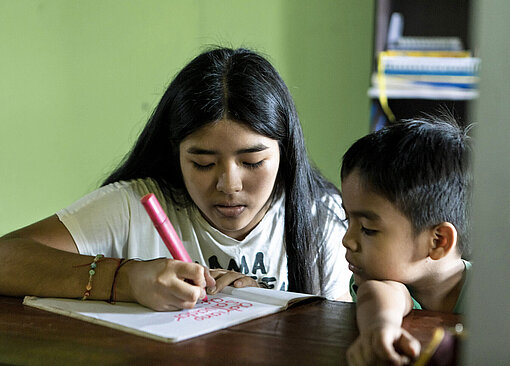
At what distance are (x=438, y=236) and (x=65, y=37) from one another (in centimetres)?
175

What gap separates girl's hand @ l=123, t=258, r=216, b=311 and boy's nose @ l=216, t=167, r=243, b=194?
25cm

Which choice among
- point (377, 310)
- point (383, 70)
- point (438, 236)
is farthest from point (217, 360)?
point (383, 70)

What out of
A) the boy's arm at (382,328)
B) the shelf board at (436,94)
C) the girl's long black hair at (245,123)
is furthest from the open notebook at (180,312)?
the shelf board at (436,94)

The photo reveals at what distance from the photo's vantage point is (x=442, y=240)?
3.12 feet

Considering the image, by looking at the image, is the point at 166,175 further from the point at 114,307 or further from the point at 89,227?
the point at 114,307

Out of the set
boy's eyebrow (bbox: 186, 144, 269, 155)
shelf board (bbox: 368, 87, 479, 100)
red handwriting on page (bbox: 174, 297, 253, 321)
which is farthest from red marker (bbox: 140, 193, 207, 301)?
shelf board (bbox: 368, 87, 479, 100)

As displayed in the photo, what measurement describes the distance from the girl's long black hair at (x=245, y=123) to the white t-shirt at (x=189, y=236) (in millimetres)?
25

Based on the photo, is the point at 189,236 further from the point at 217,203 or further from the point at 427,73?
the point at 427,73

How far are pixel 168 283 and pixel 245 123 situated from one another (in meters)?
0.40

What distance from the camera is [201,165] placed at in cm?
116

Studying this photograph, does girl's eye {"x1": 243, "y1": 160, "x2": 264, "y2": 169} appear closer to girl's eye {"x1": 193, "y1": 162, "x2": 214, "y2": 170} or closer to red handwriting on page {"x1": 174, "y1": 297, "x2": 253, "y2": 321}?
girl's eye {"x1": 193, "y1": 162, "x2": 214, "y2": 170}

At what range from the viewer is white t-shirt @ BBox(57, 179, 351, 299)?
3.87ft

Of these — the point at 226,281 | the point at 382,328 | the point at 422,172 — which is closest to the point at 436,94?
the point at 422,172

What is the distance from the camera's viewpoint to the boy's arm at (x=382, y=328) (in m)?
0.62
